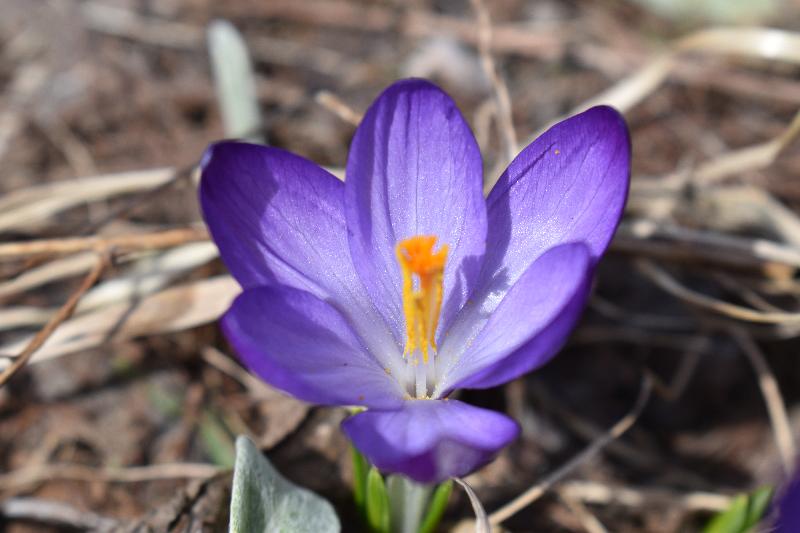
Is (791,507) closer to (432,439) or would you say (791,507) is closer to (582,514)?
(432,439)

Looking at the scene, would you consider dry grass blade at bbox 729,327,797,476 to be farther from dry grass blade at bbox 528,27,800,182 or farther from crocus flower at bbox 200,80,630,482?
crocus flower at bbox 200,80,630,482

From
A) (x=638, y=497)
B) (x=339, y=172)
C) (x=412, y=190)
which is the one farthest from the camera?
(x=339, y=172)

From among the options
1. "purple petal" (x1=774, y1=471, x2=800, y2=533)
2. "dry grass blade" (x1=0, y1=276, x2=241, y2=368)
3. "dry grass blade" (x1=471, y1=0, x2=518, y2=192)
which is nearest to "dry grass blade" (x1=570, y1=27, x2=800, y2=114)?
"dry grass blade" (x1=471, y1=0, x2=518, y2=192)

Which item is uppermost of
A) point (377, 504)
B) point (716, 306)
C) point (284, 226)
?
point (284, 226)

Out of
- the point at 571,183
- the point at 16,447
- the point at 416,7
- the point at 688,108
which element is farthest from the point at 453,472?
the point at 416,7

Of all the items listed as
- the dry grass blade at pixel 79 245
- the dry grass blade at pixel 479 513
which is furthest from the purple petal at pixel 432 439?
the dry grass blade at pixel 79 245

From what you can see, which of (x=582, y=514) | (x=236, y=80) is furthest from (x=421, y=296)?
(x=236, y=80)

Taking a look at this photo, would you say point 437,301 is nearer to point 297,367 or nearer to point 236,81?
point 297,367
